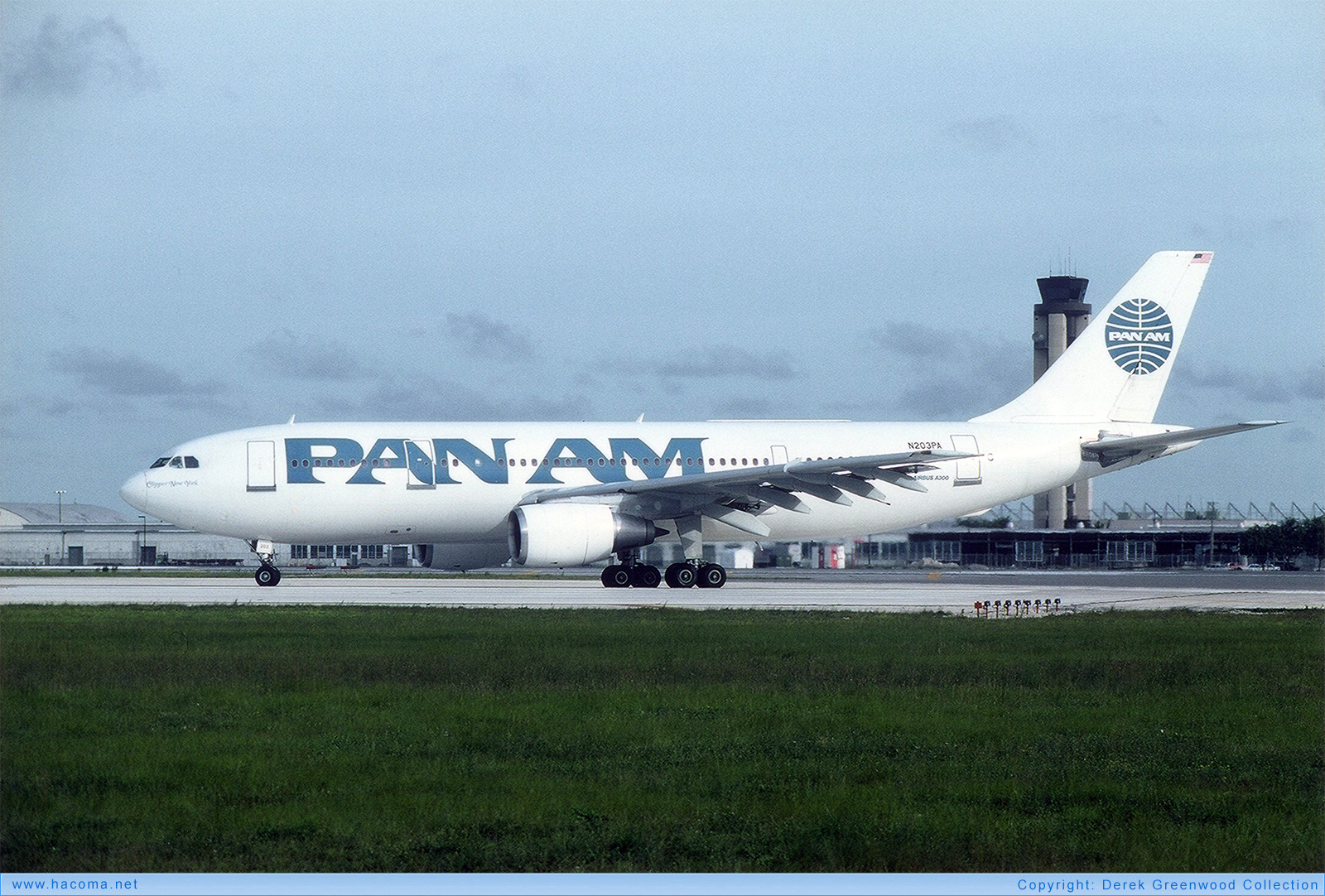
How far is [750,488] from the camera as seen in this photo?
31.6 metres

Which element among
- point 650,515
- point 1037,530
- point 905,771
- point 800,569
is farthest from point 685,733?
point 1037,530

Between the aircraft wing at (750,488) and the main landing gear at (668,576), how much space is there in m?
1.18

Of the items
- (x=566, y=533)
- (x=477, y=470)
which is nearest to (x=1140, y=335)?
(x=566, y=533)

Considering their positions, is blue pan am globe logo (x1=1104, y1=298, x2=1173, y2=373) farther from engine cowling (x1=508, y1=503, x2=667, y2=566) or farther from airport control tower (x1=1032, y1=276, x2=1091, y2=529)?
airport control tower (x1=1032, y1=276, x2=1091, y2=529)

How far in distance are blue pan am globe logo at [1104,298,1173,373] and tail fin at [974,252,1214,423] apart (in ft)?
0.07

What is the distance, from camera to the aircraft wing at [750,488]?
99.9 ft

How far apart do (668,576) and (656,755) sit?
23214 mm

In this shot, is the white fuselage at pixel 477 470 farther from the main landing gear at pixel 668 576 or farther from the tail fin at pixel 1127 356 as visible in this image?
the tail fin at pixel 1127 356

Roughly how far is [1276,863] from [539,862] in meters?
3.59

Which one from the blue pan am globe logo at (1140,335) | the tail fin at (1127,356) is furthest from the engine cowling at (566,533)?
the blue pan am globe logo at (1140,335)

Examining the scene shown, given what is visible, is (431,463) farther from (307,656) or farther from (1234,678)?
(1234,678)

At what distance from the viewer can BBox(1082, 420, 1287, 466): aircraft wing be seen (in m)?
34.1

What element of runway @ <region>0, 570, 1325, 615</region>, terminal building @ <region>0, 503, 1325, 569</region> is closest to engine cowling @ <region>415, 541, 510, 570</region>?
runway @ <region>0, 570, 1325, 615</region>

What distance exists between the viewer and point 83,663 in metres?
14.1
